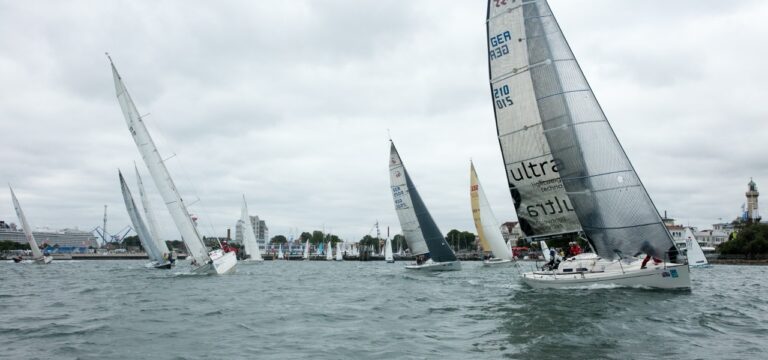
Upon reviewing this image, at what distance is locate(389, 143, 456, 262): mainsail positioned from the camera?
4069 cm

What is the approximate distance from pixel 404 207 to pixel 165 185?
669 inches

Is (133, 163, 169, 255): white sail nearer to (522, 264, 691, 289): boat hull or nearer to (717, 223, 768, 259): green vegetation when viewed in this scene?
(522, 264, 691, 289): boat hull

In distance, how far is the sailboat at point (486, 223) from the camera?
50.5 m

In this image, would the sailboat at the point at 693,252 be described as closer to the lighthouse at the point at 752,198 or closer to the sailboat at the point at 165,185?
the sailboat at the point at 165,185

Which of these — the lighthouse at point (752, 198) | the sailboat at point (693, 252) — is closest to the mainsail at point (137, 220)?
the sailboat at point (693, 252)

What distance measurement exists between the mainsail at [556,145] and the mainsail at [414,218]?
677 inches

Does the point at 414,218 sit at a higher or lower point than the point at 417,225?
higher

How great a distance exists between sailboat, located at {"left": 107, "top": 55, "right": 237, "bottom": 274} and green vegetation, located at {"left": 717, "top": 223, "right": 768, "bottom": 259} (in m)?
72.9

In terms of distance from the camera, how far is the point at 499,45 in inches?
912

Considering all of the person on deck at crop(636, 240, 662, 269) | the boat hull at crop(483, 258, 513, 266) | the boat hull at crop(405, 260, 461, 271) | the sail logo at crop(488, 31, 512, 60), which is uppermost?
the sail logo at crop(488, 31, 512, 60)

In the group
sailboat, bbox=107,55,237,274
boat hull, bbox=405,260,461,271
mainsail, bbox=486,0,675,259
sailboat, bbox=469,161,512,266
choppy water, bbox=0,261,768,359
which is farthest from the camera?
sailboat, bbox=469,161,512,266

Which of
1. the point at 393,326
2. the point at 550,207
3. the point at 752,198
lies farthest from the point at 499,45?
the point at 752,198

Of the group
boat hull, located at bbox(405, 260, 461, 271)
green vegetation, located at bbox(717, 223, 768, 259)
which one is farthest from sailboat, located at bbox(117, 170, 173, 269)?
green vegetation, located at bbox(717, 223, 768, 259)

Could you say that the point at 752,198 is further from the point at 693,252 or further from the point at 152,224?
the point at 152,224
